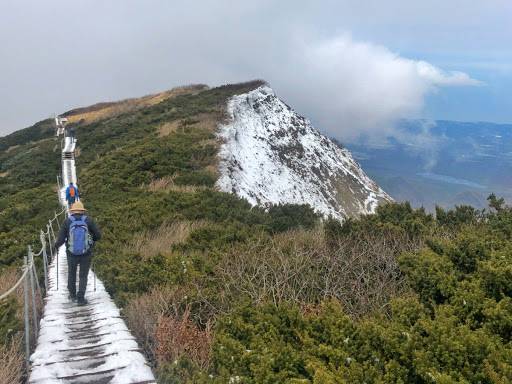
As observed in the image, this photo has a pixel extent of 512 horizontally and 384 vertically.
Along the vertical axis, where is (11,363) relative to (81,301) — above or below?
above

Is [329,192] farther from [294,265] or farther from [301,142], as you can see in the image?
Answer: [294,265]

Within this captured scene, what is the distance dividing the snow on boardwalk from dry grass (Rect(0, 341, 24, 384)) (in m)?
0.15

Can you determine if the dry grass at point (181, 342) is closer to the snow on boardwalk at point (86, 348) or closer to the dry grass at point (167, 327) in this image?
the dry grass at point (167, 327)

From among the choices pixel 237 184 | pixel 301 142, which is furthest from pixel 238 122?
pixel 237 184

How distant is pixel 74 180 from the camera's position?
27.7 m

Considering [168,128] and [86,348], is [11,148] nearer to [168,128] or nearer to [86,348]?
[168,128]

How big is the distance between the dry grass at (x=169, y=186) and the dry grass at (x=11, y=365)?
12.5m

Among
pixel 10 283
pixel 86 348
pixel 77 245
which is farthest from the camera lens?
pixel 77 245

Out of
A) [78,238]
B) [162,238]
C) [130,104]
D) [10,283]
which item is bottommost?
[10,283]

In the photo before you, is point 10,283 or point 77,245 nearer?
point 10,283

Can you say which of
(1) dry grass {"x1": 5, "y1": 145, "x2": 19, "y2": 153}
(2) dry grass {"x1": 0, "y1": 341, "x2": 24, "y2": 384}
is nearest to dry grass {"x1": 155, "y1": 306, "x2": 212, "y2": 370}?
(2) dry grass {"x1": 0, "y1": 341, "x2": 24, "y2": 384}

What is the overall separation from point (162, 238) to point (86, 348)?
19.8 ft

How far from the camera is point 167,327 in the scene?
5602 millimetres

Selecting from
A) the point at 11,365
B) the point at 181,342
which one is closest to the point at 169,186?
the point at 181,342
